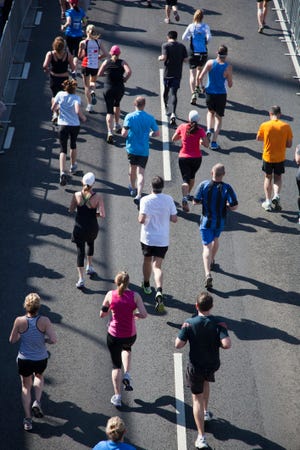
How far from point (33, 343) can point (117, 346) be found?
112 centimetres

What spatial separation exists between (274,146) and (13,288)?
529 centimetres

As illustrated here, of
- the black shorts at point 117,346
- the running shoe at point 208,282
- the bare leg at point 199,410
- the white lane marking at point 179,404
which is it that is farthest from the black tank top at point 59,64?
the bare leg at point 199,410

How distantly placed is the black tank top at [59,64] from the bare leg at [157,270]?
19.1 ft

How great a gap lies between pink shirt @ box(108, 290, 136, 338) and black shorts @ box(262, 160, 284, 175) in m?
5.72

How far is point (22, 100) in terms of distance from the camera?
2108 centimetres

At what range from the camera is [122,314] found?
40.2 feet

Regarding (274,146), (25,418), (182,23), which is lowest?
(25,418)

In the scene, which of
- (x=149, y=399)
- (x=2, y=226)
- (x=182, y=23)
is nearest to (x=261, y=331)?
(x=149, y=399)

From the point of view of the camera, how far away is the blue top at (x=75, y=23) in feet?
69.5

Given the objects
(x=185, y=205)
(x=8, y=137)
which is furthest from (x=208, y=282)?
(x=8, y=137)

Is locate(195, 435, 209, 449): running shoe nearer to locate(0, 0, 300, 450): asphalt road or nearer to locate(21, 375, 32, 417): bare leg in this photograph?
locate(0, 0, 300, 450): asphalt road

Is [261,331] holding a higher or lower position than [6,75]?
lower

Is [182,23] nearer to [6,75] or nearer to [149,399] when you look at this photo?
[6,75]

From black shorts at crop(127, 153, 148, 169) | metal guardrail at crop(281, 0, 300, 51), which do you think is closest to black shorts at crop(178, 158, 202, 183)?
black shorts at crop(127, 153, 148, 169)
